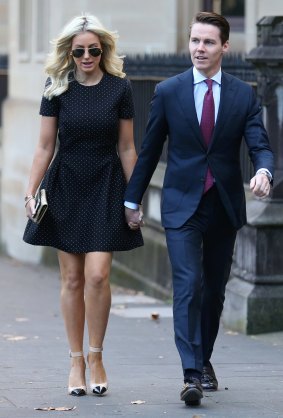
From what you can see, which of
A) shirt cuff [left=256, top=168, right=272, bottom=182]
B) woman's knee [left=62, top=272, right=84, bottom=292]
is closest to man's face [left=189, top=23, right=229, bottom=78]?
shirt cuff [left=256, top=168, right=272, bottom=182]

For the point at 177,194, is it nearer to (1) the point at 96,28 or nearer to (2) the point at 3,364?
(1) the point at 96,28

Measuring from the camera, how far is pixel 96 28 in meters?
7.54

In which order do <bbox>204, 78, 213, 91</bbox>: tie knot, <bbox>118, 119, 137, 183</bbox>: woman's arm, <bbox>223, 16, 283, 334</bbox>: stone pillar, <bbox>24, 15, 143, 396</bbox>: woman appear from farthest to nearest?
<bbox>223, 16, 283, 334</bbox>: stone pillar, <bbox>118, 119, 137, 183</bbox>: woman's arm, <bbox>24, 15, 143, 396</bbox>: woman, <bbox>204, 78, 213, 91</bbox>: tie knot

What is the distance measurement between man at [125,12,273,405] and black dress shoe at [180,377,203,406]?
0.01 m

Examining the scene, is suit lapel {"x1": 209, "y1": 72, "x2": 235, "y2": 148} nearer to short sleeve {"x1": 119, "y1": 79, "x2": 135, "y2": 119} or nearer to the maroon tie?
the maroon tie

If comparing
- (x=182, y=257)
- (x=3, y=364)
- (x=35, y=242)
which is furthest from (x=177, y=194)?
(x=3, y=364)

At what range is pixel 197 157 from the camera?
7395 millimetres

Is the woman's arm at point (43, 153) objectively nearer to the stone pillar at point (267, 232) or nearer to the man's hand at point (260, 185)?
the man's hand at point (260, 185)

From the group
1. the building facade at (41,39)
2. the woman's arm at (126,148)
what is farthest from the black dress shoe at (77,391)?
the building facade at (41,39)

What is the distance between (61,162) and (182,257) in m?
0.85

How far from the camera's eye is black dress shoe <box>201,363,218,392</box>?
306 inches

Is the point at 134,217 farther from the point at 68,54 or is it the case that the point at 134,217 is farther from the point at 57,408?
the point at 57,408

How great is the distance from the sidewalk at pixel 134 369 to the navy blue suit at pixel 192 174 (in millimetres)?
374

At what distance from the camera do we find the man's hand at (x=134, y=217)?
759 cm
